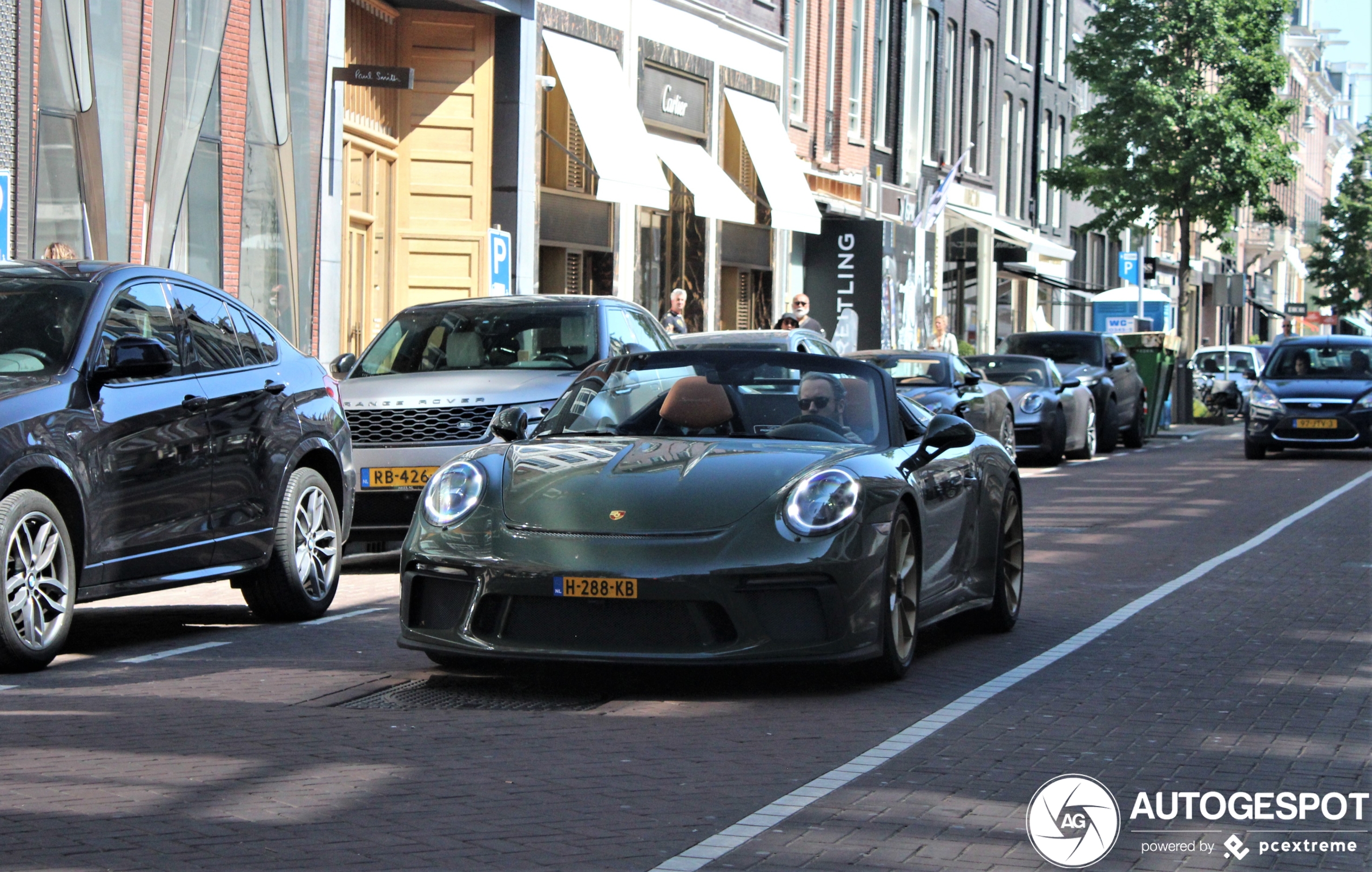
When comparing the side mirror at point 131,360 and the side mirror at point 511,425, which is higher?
the side mirror at point 131,360

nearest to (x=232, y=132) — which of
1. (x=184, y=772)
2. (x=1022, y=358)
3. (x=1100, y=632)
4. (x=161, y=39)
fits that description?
(x=161, y=39)

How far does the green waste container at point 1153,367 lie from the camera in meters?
33.3

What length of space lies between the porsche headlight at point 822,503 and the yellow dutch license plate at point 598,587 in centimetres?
64

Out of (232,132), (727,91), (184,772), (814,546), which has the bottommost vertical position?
(184,772)

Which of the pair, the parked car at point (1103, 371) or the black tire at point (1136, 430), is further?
the black tire at point (1136, 430)

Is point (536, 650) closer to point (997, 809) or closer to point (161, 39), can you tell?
point (997, 809)

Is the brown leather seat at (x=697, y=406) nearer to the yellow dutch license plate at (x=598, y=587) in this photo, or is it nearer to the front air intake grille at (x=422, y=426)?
the yellow dutch license plate at (x=598, y=587)

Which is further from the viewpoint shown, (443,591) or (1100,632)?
(1100,632)

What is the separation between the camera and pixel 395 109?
82.7 ft

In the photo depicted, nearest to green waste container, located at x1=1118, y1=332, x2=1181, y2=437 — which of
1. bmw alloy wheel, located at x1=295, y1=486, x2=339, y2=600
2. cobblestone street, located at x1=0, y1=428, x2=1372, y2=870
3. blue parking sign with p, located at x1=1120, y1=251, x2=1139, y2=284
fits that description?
blue parking sign with p, located at x1=1120, y1=251, x2=1139, y2=284

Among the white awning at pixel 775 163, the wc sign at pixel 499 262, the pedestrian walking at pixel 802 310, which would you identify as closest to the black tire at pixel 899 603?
the wc sign at pixel 499 262

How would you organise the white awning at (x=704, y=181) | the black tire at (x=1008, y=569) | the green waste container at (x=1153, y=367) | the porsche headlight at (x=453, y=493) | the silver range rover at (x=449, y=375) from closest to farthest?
the porsche headlight at (x=453, y=493) < the black tire at (x=1008, y=569) < the silver range rover at (x=449, y=375) < the white awning at (x=704, y=181) < the green waste container at (x=1153, y=367)

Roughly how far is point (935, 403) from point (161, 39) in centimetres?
831

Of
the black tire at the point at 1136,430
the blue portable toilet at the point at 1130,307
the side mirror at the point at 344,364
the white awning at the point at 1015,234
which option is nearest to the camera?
the side mirror at the point at 344,364
